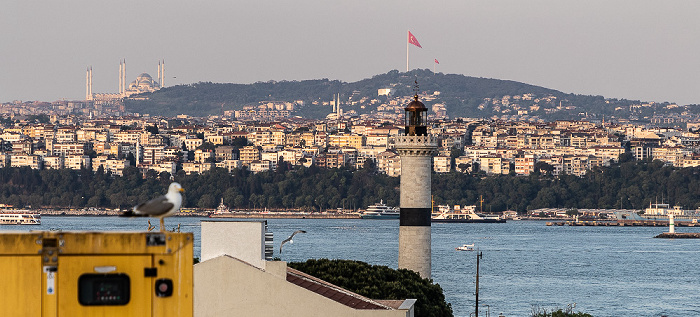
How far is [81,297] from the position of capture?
601cm

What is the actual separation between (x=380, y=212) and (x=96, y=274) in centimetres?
15237

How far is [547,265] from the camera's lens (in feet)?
254

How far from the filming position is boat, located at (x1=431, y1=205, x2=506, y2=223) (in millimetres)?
155375

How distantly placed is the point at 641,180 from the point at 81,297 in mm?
173238

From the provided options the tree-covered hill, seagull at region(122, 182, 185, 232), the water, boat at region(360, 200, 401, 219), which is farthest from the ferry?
seagull at region(122, 182, 185, 232)

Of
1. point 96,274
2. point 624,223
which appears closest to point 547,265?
point 96,274

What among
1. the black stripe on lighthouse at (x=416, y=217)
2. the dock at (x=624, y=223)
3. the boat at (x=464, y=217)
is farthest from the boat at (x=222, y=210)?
the black stripe on lighthouse at (x=416, y=217)

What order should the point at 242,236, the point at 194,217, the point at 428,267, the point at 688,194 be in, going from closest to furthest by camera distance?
the point at 242,236 < the point at 428,267 < the point at 194,217 < the point at 688,194

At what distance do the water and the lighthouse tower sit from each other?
59.6 ft

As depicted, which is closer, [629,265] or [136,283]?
[136,283]

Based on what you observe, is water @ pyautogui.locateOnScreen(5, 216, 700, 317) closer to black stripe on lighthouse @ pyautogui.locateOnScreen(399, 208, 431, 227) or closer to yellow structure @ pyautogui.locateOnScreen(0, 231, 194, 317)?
black stripe on lighthouse @ pyautogui.locateOnScreen(399, 208, 431, 227)

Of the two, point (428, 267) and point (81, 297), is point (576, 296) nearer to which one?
point (428, 267)

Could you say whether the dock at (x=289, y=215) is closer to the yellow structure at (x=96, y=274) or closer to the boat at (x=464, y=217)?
the boat at (x=464, y=217)

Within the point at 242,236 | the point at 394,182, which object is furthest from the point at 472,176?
the point at 242,236
